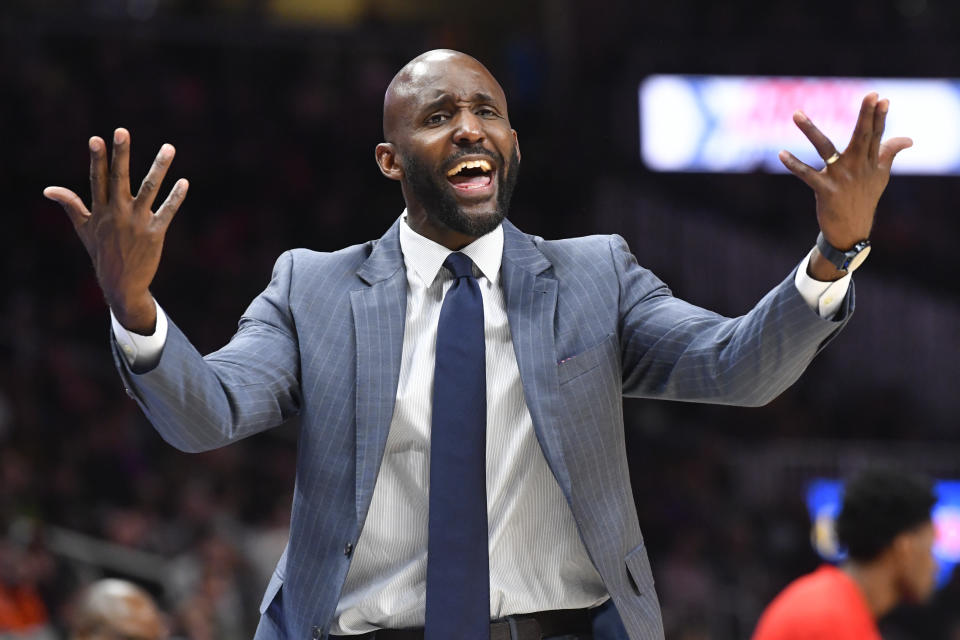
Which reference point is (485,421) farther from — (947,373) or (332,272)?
(947,373)

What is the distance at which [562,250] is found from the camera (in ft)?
8.96

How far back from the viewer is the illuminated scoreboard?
43.0ft

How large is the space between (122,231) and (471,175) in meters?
0.76

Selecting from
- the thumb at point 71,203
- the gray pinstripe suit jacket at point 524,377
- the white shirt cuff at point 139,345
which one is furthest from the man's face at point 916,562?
the thumb at point 71,203

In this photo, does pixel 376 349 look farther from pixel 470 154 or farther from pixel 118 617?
pixel 118 617

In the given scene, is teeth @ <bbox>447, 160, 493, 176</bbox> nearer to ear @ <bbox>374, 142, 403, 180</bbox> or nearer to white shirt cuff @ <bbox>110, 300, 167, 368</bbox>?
ear @ <bbox>374, 142, 403, 180</bbox>

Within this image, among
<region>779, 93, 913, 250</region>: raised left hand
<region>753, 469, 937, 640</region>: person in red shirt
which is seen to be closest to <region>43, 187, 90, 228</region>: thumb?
<region>779, 93, 913, 250</region>: raised left hand

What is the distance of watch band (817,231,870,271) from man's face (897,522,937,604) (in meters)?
1.39

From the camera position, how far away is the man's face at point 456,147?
258 centimetres

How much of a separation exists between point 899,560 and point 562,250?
132 centimetres

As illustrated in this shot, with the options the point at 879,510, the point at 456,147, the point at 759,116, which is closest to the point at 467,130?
the point at 456,147

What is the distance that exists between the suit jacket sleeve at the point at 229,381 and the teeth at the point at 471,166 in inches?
15.6

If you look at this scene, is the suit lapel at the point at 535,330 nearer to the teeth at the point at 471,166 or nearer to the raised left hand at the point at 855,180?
the teeth at the point at 471,166

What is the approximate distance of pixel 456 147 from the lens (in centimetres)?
259
